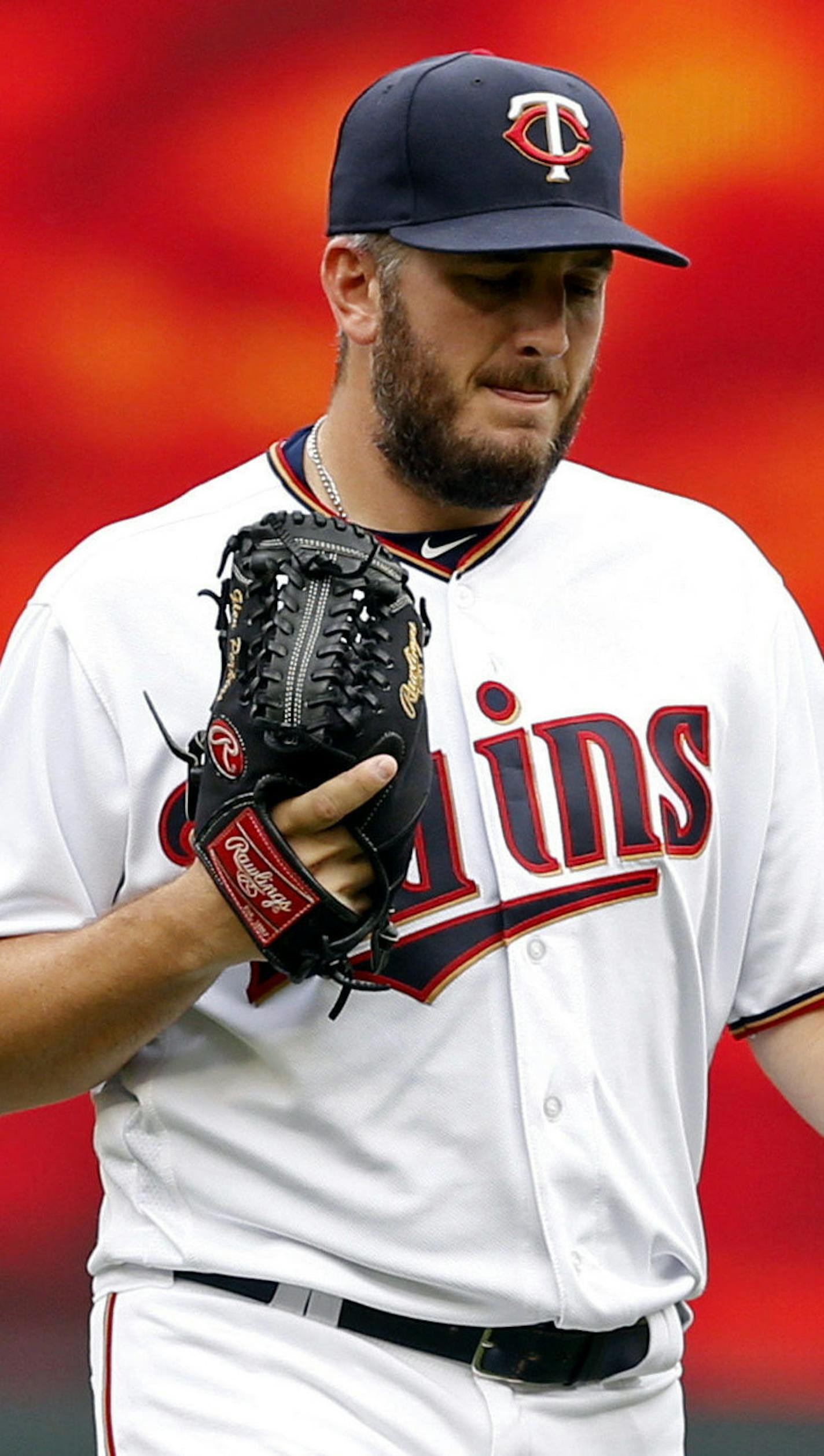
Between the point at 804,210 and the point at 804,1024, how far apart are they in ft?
5.35

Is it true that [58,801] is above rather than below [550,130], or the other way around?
below

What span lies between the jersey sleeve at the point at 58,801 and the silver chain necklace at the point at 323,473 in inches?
11.8

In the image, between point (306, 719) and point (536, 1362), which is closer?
point (306, 719)

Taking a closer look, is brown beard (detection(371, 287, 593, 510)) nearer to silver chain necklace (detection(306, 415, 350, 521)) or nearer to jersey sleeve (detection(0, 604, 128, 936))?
silver chain necklace (detection(306, 415, 350, 521))

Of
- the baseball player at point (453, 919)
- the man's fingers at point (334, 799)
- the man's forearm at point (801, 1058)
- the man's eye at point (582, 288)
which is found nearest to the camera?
the man's fingers at point (334, 799)

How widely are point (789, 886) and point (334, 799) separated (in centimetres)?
62

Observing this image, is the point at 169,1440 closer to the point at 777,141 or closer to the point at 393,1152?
the point at 393,1152

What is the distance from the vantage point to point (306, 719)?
1666mm

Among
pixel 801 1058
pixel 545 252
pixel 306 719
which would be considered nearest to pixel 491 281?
pixel 545 252

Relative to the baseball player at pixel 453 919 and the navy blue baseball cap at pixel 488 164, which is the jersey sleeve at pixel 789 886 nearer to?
the baseball player at pixel 453 919

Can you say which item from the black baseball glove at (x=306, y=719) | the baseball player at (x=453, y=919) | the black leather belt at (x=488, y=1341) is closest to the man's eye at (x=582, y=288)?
the baseball player at (x=453, y=919)

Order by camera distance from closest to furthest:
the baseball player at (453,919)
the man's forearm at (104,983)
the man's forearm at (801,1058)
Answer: the man's forearm at (104,983)
the baseball player at (453,919)
the man's forearm at (801,1058)

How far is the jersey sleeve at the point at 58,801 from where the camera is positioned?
1.97 meters

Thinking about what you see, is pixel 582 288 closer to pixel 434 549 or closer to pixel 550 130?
pixel 550 130
